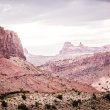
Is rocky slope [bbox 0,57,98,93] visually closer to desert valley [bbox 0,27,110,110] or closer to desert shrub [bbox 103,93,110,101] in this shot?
desert valley [bbox 0,27,110,110]

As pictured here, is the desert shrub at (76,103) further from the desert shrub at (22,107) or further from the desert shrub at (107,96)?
the desert shrub at (22,107)

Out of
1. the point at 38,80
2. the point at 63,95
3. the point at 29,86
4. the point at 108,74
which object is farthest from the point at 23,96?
the point at 108,74

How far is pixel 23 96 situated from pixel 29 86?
186ft

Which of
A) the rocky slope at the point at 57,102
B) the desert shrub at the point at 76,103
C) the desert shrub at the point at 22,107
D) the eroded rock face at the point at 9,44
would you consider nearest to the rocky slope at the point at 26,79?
the eroded rock face at the point at 9,44

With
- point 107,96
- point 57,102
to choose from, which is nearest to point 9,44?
point 57,102

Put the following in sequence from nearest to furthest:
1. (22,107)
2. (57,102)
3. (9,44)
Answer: (22,107) → (57,102) → (9,44)

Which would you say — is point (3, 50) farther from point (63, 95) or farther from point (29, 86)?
point (63, 95)

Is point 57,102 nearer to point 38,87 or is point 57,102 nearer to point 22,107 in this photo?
point 22,107

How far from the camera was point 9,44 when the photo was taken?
472 feet

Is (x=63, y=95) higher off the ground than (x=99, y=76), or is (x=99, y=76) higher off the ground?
(x=63, y=95)

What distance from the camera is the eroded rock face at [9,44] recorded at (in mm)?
137125

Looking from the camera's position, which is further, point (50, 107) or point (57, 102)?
point (57, 102)

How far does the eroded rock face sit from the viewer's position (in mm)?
137125

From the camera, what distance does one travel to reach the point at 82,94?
57.7 m
